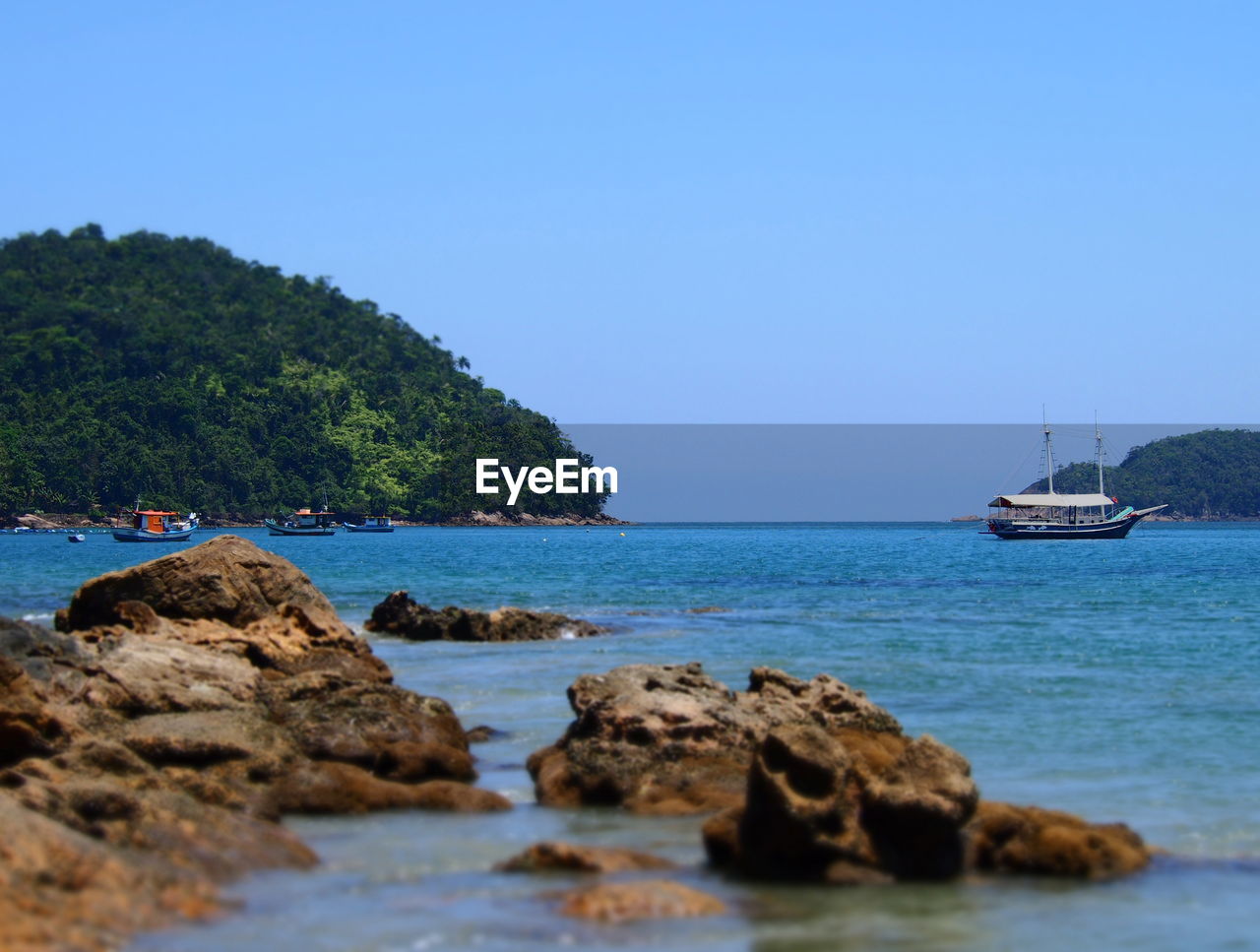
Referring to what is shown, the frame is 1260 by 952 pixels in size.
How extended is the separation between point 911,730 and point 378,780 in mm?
6923

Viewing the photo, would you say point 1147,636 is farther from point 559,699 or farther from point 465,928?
point 465,928

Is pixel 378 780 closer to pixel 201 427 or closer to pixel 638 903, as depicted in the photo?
pixel 638 903

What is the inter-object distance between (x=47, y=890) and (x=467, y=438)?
592 ft

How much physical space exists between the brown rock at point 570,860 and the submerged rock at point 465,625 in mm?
18796

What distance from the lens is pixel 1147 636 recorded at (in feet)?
98.5

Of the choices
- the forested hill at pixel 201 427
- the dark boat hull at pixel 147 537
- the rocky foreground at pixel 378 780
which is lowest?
the rocky foreground at pixel 378 780

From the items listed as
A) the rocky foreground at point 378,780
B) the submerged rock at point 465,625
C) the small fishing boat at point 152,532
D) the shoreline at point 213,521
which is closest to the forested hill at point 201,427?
the shoreline at point 213,521

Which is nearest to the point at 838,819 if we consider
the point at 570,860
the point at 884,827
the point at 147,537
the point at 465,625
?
the point at 884,827

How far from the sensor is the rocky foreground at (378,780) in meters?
8.84

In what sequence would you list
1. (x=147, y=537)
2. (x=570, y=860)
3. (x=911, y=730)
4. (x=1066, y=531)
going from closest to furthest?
(x=570, y=860)
(x=911, y=730)
(x=147, y=537)
(x=1066, y=531)

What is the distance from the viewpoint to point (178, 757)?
12.4m

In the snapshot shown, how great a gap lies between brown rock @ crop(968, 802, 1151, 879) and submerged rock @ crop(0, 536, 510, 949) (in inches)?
164

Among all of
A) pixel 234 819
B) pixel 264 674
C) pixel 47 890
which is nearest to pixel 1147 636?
pixel 264 674

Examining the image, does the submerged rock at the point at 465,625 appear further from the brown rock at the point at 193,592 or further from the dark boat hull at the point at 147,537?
the dark boat hull at the point at 147,537
